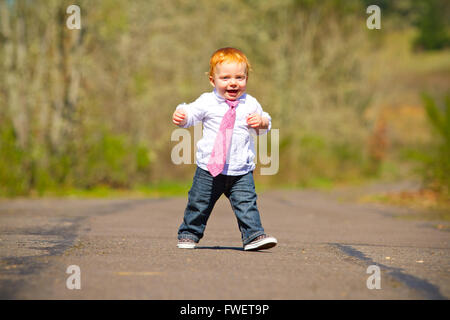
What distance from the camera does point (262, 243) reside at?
580 centimetres

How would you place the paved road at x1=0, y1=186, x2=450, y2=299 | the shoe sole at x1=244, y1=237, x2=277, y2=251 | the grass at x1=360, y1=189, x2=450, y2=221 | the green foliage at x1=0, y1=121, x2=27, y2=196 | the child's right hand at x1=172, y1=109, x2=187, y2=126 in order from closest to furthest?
the paved road at x1=0, y1=186, x2=450, y2=299 < the shoe sole at x1=244, y1=237, x2=277, y2=251 < the child's right hand at x1=172, y1=109, x2=187, y2=126 < the grass at x1=360, y1=189, x2=450, y2=221 < the green foliage at x1=0, y1=121, x2=27, y2=196

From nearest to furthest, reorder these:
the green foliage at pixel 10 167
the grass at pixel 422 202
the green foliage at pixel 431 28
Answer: the grass at pixel 422 202 → the green foliage at pixel 10 167 → the green foliage at pixel 431 28

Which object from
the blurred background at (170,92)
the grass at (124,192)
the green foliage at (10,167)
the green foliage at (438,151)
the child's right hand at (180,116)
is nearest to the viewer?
the child's right hand at (180,116)

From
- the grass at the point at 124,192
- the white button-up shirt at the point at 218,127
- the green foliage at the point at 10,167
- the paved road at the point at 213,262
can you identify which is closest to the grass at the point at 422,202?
the paved road at the point at 213,262

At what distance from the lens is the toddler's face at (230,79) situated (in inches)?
234

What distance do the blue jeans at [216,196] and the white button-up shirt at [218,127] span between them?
0.09 metres

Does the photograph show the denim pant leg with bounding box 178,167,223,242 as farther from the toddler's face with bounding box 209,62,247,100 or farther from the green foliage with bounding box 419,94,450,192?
the green foliage with bounding box 419,94,450,192

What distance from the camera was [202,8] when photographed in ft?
93.4

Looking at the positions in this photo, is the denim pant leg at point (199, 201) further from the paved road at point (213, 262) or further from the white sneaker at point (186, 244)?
the paved road at point (213, 262)

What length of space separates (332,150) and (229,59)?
78.1 feet

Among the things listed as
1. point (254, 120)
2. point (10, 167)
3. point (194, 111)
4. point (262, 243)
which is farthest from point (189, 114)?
point (10, 167)

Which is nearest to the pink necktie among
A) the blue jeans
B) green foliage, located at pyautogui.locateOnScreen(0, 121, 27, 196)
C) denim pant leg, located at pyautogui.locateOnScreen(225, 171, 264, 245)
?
the blue jeans

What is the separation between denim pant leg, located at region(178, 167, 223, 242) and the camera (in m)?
5.98

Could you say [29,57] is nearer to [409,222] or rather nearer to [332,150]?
[409,222]
